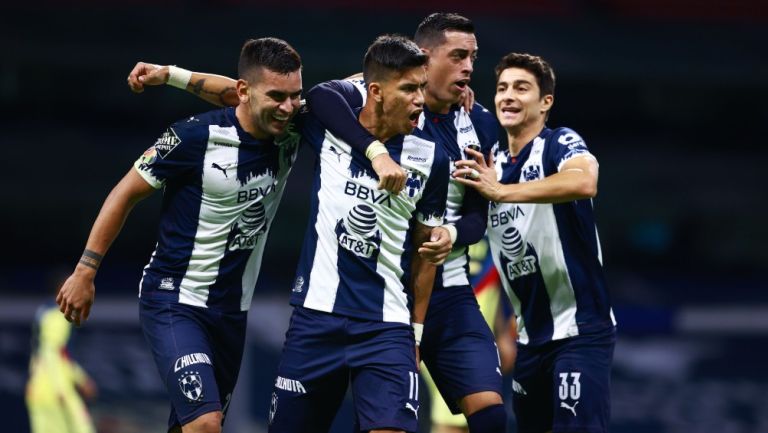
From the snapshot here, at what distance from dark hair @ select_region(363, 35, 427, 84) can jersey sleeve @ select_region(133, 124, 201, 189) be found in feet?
3.21

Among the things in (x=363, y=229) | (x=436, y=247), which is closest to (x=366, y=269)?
(x=363, y=229)

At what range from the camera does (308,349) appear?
18.6 feet

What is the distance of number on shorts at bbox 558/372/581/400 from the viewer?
20.6 feet

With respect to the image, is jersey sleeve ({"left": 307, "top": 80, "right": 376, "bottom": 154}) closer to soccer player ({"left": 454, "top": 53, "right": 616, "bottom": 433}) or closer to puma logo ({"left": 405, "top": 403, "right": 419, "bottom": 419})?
soccer player ({"left": 454, "top": 53, "right": 616, "bottom": 433})

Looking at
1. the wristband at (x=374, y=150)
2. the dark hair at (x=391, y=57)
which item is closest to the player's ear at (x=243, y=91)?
the dark hair at (x=391, y=57)

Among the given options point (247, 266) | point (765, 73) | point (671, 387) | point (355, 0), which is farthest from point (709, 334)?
point (247, 266)

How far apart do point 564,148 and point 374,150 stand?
4.13 ft

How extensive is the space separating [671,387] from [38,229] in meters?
8.39

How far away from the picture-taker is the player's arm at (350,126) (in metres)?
5.46

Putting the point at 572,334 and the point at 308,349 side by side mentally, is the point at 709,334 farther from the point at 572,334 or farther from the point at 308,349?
the point at 308,349

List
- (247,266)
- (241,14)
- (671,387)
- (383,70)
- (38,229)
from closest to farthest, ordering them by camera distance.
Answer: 1. (383,70)
2. (247,266)
3. (671,387)
4. (241,14)
5. (38,229)

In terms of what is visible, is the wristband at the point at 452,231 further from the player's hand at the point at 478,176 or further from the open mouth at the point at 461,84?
the open mouth at the point at 461,84

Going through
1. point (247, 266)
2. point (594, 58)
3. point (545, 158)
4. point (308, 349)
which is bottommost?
point (308, 349)

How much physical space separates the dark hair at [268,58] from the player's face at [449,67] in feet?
2.38
